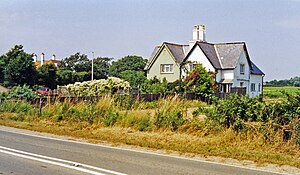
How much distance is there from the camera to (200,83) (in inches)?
1634

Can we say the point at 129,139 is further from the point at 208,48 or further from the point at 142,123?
the point at 208,48

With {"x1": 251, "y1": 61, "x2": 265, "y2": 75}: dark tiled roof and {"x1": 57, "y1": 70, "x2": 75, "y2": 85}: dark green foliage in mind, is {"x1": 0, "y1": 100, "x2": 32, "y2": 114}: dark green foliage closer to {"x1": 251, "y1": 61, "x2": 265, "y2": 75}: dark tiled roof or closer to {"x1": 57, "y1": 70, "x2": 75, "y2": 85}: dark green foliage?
{"x1": 251, "y1": 61, "x2": 265, "y2": 75}: dark tiled roof

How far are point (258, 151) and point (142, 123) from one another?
6.09 metres

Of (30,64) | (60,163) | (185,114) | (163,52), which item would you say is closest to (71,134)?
(185,114)

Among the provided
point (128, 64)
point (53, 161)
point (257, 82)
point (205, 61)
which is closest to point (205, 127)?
point (53, 161)

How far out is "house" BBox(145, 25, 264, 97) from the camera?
1914 inches

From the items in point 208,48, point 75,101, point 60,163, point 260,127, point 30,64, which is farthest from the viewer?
point 30,64

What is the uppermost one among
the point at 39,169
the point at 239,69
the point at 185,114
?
the point at 239,69

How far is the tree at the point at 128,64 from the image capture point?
96625mm

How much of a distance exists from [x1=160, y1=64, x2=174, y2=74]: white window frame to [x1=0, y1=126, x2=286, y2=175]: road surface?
123 feet

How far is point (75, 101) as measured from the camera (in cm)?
2327

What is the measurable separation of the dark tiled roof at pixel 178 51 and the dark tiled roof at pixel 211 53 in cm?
324

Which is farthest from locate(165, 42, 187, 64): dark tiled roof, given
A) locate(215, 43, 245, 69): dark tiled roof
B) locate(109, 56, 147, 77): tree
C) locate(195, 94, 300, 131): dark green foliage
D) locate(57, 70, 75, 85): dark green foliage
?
locate(109, 56, 147, 77): tree

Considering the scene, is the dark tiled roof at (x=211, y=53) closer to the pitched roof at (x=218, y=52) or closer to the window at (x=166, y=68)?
the pitched roof at (x=218, y=52)
